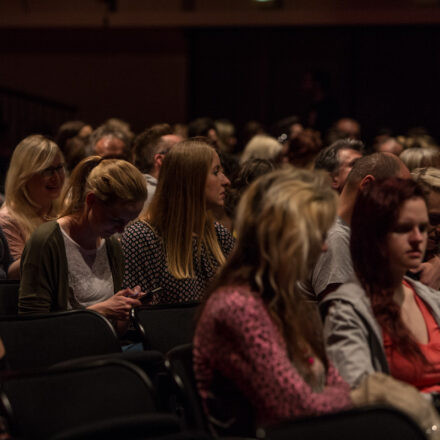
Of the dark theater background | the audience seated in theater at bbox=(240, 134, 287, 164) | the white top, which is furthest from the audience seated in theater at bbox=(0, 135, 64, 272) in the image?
the dark theater background

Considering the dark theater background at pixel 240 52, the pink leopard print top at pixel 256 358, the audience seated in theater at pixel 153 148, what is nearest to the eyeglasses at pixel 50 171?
the audience seated in theater at pixel 153 148

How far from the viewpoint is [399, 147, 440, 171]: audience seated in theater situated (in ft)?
16.5

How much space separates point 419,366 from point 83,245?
5.16 feet

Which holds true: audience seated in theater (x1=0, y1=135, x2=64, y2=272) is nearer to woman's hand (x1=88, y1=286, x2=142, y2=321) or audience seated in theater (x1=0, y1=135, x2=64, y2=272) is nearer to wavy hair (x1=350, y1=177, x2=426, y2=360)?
woman's hand (x1=88, y1=286, x2=142, y2=321)

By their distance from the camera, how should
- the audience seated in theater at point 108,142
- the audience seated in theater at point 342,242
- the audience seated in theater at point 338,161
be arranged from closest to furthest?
the audience seated in theater at point 342,242 → the audience seated in theater at point 338,161 → the audience seated in theater at point 108,142

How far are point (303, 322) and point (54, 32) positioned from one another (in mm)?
11155

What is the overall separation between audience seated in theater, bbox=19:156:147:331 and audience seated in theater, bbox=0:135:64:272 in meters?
0.53

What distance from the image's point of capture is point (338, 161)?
4.48 meters

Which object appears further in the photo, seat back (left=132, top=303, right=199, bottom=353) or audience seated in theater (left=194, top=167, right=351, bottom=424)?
seat back (left=132, top=303, right=199, bottom=353)

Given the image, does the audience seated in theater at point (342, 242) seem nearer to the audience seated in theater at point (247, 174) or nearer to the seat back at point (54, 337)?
the seat back at point (54, 337)

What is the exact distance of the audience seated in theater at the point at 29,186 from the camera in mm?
4000

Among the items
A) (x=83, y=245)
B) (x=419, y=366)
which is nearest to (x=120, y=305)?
(x=83, y=245)

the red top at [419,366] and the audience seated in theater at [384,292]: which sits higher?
the audience seated in theater at [384,292]

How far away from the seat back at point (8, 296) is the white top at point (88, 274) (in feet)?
0.97
